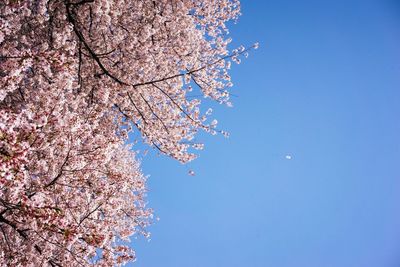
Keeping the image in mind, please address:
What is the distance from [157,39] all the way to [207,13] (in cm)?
314

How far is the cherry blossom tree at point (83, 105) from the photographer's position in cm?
493

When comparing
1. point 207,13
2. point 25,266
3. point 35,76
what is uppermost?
point 207,13

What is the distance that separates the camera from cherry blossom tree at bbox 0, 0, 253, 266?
4.93 metres

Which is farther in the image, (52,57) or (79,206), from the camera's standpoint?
(79,206)

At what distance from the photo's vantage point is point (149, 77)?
10.6m

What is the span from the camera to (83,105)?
864cm

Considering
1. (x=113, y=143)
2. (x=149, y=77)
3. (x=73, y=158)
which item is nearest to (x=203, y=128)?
(x=149, y=77)

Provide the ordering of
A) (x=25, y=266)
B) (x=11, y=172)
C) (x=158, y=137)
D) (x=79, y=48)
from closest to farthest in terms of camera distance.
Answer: (x=11, y=172) → (x=25, y=266) → (x=79, y=48) → (x=158, y=137)

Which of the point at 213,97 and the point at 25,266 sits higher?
the point at 213,97

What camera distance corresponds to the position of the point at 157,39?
10.5 meters

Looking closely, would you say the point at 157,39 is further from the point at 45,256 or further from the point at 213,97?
the point at 45,256

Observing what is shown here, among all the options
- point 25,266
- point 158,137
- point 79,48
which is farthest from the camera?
point 158,137

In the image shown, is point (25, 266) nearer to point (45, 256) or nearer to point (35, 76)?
point (45, 256)

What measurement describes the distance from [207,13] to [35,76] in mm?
7285
